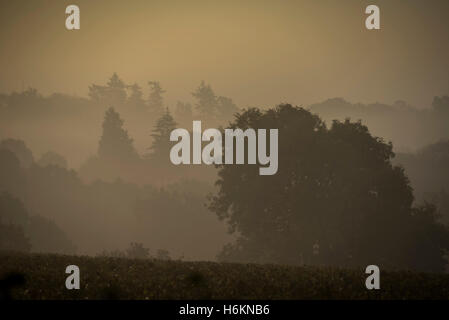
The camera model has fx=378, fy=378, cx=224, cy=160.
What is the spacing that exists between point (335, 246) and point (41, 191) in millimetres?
69967

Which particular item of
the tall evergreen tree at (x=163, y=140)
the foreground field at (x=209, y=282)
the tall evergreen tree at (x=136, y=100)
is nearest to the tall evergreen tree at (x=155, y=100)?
the tall evergreen tree at (x=136, y=100)

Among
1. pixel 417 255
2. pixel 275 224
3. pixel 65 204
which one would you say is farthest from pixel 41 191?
pixel 417 255

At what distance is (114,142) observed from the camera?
338ft

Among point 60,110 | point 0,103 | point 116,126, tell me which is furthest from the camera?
point 60,110

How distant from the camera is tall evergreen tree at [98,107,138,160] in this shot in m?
102

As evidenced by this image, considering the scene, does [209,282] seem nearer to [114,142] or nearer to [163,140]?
[163,140]

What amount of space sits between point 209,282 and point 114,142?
92826 mm

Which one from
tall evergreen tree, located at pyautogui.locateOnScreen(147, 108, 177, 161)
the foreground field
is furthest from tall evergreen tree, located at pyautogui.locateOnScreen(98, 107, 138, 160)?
the foreground field

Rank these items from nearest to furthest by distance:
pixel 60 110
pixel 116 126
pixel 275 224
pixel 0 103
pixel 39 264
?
pixel 39 264 → pixel 275 224 → pixel 116 126 → pixel 0 103 → pixel 60 110

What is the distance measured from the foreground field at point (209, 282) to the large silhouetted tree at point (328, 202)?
14864 millimetres

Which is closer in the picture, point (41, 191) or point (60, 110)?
point (41, 191)

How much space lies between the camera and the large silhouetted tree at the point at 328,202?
31844 millimetres

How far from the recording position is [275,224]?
3456 centimetres
